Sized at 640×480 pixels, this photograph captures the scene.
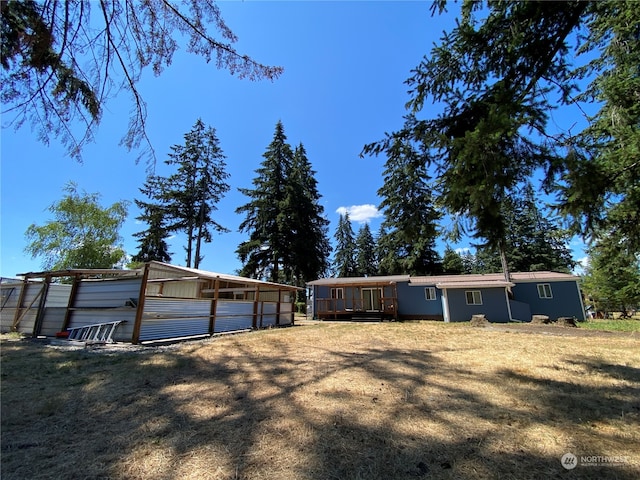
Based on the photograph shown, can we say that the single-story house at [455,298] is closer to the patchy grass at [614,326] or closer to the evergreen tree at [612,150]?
the patchy grass at [614,326]

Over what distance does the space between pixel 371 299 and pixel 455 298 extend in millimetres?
5874

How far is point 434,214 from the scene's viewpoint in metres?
4.66

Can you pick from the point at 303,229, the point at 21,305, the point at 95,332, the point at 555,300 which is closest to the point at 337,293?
the point at 303,229

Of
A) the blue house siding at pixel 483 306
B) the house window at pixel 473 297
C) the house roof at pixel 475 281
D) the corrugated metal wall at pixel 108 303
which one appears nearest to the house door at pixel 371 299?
the house roof at pixel 475 281

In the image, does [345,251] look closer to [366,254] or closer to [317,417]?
[366,254]

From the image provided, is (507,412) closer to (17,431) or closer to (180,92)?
(17,431)

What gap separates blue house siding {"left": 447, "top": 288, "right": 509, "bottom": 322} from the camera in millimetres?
16375

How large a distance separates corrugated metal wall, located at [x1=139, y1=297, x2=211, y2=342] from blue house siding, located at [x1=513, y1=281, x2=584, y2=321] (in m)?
17.6

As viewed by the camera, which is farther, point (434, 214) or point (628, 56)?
point (628, 56)

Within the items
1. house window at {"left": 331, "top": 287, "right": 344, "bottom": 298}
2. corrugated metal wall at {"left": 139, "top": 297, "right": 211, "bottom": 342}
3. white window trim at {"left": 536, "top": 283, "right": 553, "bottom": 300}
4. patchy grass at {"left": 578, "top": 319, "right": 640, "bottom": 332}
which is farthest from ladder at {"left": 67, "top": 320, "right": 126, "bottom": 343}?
white window trim at {"left": 536, "top": 283, "right": 553, "bottom": 300}

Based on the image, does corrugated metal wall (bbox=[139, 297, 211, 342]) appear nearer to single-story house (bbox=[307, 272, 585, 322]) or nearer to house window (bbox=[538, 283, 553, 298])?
single-story house (bbox=[307, 272, 585, 322])

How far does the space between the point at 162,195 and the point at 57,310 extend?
54.2 feet

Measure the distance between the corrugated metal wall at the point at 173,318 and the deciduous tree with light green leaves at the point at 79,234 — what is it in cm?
1338

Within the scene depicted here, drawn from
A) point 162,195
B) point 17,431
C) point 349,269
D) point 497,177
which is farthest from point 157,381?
point 349,269
